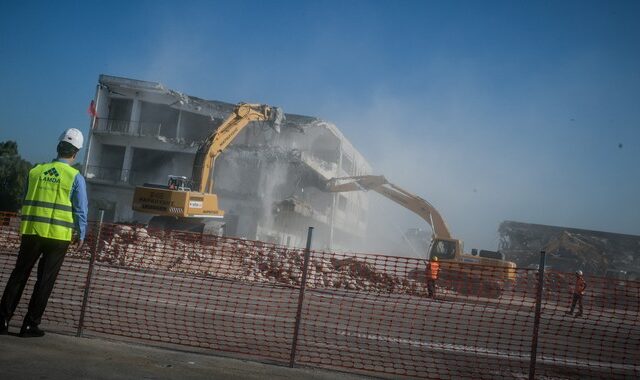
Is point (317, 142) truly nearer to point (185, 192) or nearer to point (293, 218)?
point (293, 218)

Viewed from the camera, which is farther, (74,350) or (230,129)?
(230,129)

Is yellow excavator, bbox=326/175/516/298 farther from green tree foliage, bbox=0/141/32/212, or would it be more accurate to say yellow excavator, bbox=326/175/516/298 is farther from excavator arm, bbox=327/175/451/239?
green tree foliage, bbox=0/141/32/212

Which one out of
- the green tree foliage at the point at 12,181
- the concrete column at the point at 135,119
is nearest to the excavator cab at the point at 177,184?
the concrete column at the point at 135,119

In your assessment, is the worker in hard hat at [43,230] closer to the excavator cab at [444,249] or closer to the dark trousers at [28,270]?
the dark trousers at [28,270]

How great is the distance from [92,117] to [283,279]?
2628cm

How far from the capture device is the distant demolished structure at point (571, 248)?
111 feet

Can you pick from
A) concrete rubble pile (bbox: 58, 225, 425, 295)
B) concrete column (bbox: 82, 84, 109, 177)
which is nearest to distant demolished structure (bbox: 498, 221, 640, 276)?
concrete rubble pile (bbox: 58, 225, 425, 295)

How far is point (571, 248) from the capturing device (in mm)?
33906

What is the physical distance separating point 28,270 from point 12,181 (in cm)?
4774

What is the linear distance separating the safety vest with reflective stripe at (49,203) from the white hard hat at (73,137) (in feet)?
0.81

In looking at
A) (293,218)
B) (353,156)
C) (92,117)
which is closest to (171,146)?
(92,117)

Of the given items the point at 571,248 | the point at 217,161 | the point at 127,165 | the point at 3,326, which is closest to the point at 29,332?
the point at 3,326

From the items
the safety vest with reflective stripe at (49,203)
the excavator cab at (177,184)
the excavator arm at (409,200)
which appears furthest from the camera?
the excavator arm at (409,200)

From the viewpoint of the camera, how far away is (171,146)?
30672mm
